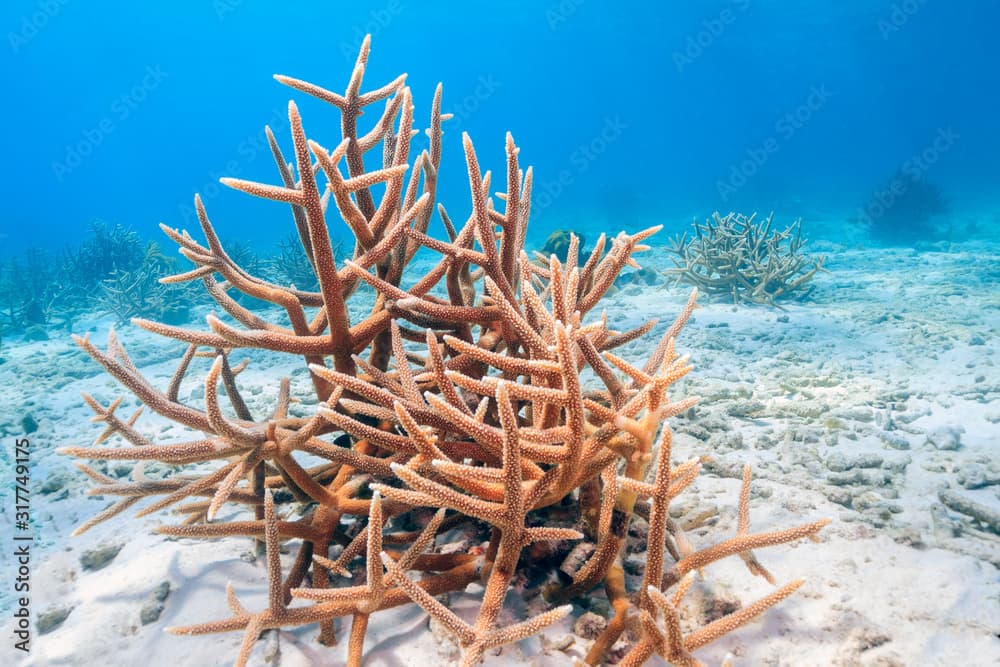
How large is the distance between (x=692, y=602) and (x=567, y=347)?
1.39 m

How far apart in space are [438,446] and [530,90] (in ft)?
424

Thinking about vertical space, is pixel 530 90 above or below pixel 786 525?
above

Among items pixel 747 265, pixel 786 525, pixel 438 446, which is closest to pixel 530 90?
pixel 747 265

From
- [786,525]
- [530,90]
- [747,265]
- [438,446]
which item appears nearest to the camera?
[438,446]

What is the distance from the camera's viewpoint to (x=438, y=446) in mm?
1965

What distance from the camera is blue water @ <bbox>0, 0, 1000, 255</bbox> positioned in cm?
6738

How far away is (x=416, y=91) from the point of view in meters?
122

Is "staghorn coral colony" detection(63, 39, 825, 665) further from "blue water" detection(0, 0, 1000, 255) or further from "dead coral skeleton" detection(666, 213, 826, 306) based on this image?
"blue water" detection(0, 0, 1000, 255)

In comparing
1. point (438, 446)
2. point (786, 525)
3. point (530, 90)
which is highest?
point (530, 90)

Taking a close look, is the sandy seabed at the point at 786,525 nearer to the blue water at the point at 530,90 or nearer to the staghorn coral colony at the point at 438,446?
the staghorn coral colony at the point at 438,446

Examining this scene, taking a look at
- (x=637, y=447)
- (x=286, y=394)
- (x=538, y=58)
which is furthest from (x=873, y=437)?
(x=538, y=58)

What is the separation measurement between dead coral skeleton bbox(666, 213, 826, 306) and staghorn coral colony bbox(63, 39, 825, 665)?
6.90 m

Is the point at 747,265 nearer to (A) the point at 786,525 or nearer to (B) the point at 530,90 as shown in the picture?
(A) the point at 786,525

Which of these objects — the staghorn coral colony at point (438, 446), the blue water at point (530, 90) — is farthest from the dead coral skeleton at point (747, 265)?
the blue water at point (530, 90)
